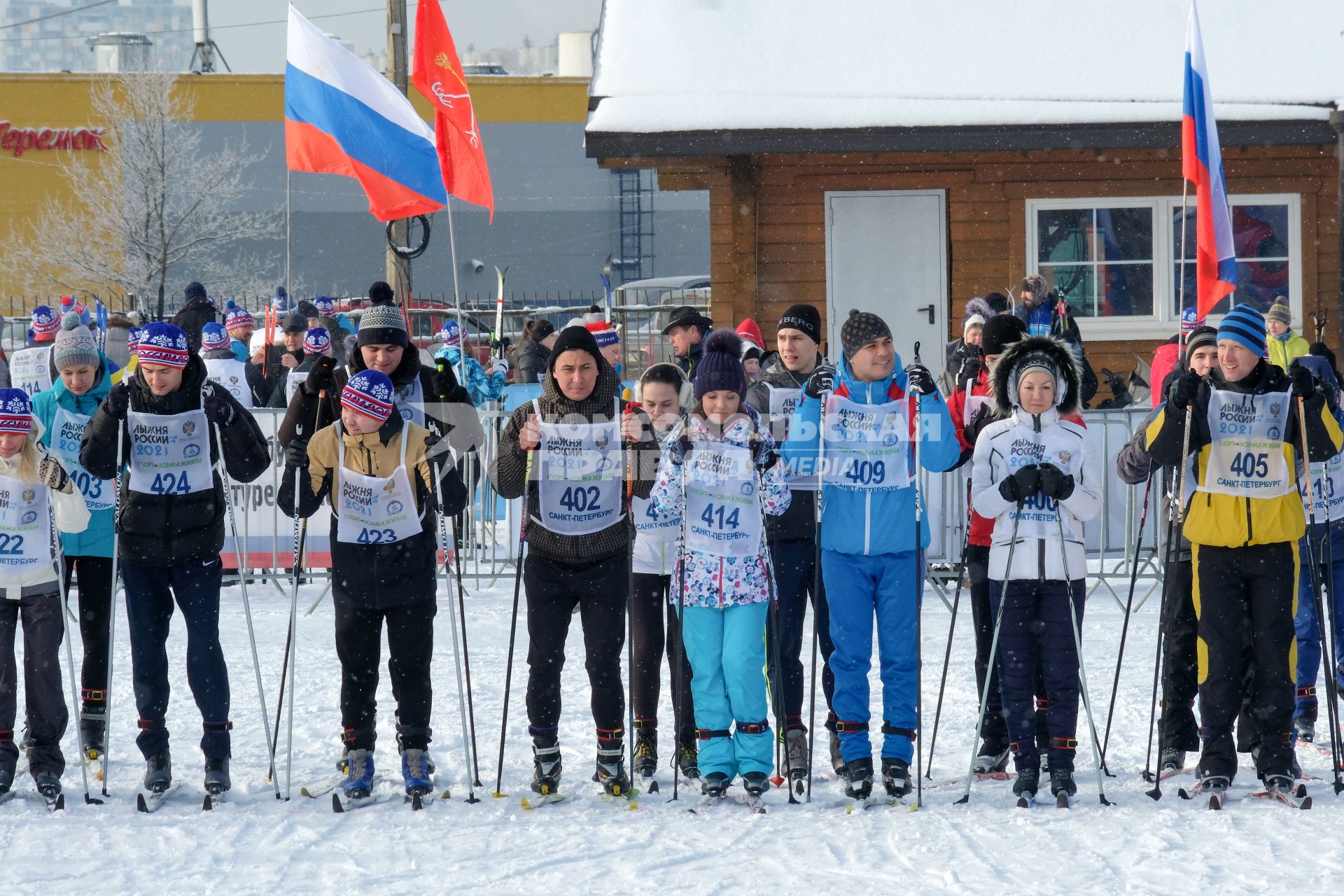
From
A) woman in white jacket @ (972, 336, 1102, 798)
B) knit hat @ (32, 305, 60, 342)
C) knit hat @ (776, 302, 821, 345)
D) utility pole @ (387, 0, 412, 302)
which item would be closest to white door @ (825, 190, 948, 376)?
utility pole @ (387, 0, 412, 302)

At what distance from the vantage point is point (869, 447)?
233 inches

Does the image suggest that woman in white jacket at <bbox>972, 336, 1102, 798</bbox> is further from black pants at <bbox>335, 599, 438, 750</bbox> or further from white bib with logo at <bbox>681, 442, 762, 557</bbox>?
black pants at <bbox>335, 599, 438, 750</bbox>

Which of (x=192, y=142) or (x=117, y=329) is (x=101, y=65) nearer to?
(x=192, y=142)

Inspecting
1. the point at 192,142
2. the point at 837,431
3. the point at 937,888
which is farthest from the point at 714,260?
the point at 192,142

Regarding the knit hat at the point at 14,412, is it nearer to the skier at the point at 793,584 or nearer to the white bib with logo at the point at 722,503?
the white bib with logo at the point at 722,503

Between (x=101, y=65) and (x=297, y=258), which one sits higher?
(x=101, y=65)

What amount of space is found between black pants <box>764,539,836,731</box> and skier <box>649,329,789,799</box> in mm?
396

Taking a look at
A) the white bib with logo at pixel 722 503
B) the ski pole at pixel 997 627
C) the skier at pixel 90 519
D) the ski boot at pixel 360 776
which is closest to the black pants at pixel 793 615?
the white bib with logo at pixel 722 503

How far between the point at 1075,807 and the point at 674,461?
2030mm

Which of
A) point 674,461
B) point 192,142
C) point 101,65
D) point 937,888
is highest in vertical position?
point 101,65

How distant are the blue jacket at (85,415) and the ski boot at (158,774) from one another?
0.98m

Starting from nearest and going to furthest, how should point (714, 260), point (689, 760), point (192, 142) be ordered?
point (689, 760)
point (714, 260)
point (192, 142)

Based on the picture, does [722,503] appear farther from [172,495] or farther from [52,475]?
[52,475]

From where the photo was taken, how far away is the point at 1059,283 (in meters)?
14.3
